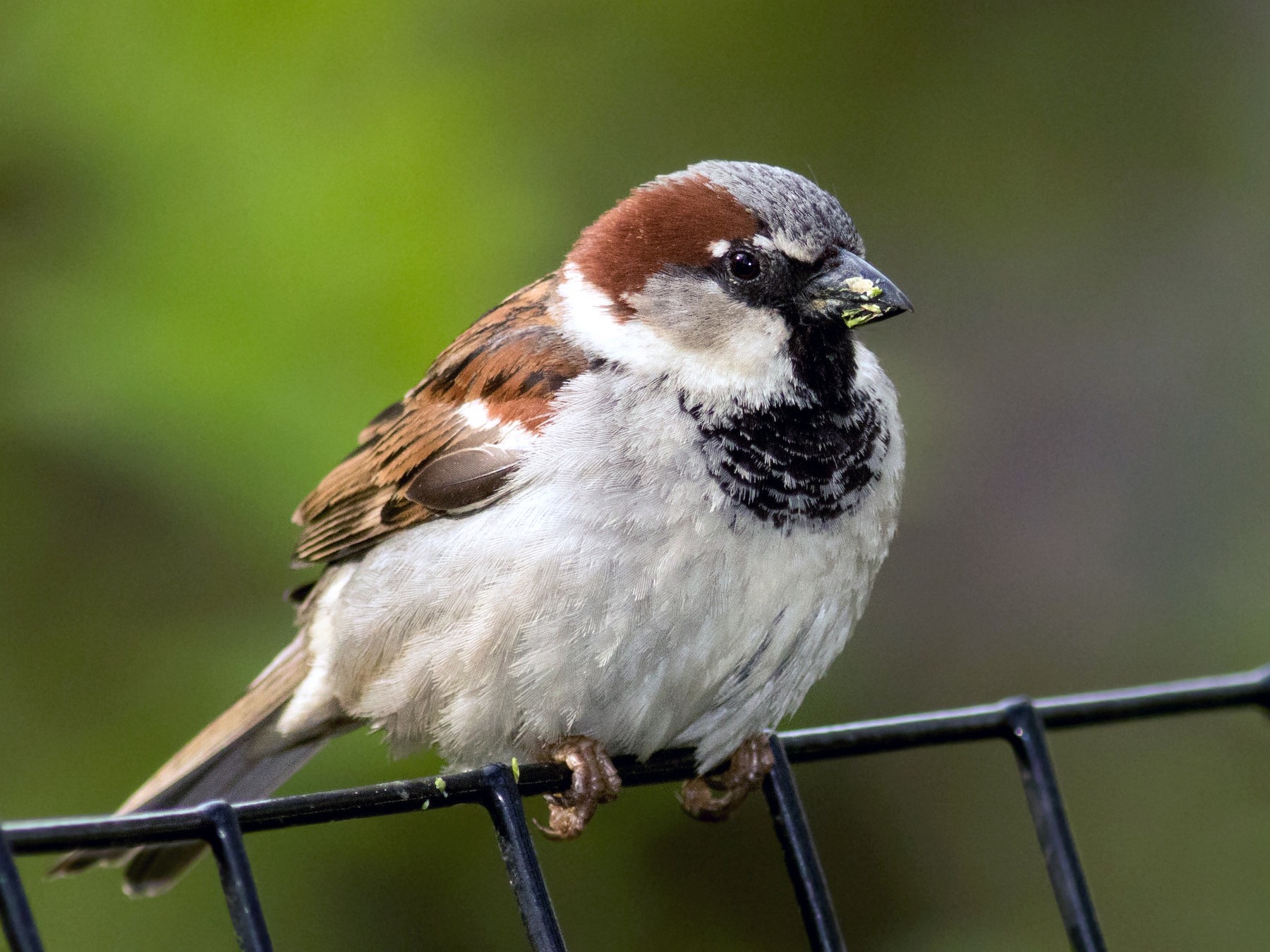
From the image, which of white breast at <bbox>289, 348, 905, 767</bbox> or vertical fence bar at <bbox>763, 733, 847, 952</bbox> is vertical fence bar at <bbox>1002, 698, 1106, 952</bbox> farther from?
white breast at <bbox>289, 348, 905, 767</bbox>

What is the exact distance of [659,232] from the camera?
214 centimetres

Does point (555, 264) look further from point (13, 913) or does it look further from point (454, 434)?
point (13, 913)

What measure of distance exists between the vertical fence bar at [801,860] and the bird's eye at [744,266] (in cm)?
62

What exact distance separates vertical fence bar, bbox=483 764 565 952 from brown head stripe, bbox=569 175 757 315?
31.6 inches

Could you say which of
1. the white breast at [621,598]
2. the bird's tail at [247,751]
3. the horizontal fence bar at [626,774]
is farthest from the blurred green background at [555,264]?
the horizontal fence bar at [626,774]

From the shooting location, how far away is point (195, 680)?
7.98ft

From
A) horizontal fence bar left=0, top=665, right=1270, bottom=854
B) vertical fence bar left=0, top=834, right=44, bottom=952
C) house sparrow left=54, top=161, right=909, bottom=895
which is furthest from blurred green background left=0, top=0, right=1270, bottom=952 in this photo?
vertical fence bar left=0, top=834, right=44, bottom=952

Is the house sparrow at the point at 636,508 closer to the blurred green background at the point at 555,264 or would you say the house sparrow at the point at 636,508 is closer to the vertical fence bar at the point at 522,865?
the blurred green background at the point at 555,264

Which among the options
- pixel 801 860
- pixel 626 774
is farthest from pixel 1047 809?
pixel 626 774

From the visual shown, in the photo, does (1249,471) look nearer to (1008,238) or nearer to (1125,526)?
(1125,526)

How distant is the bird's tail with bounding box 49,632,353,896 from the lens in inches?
90.8

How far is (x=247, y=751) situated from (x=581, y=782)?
2.09ft

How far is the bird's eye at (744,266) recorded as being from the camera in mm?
2080

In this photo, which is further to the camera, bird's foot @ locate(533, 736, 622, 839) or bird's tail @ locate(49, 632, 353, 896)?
bird's tail @ locate(49, 632, 353, 896)
